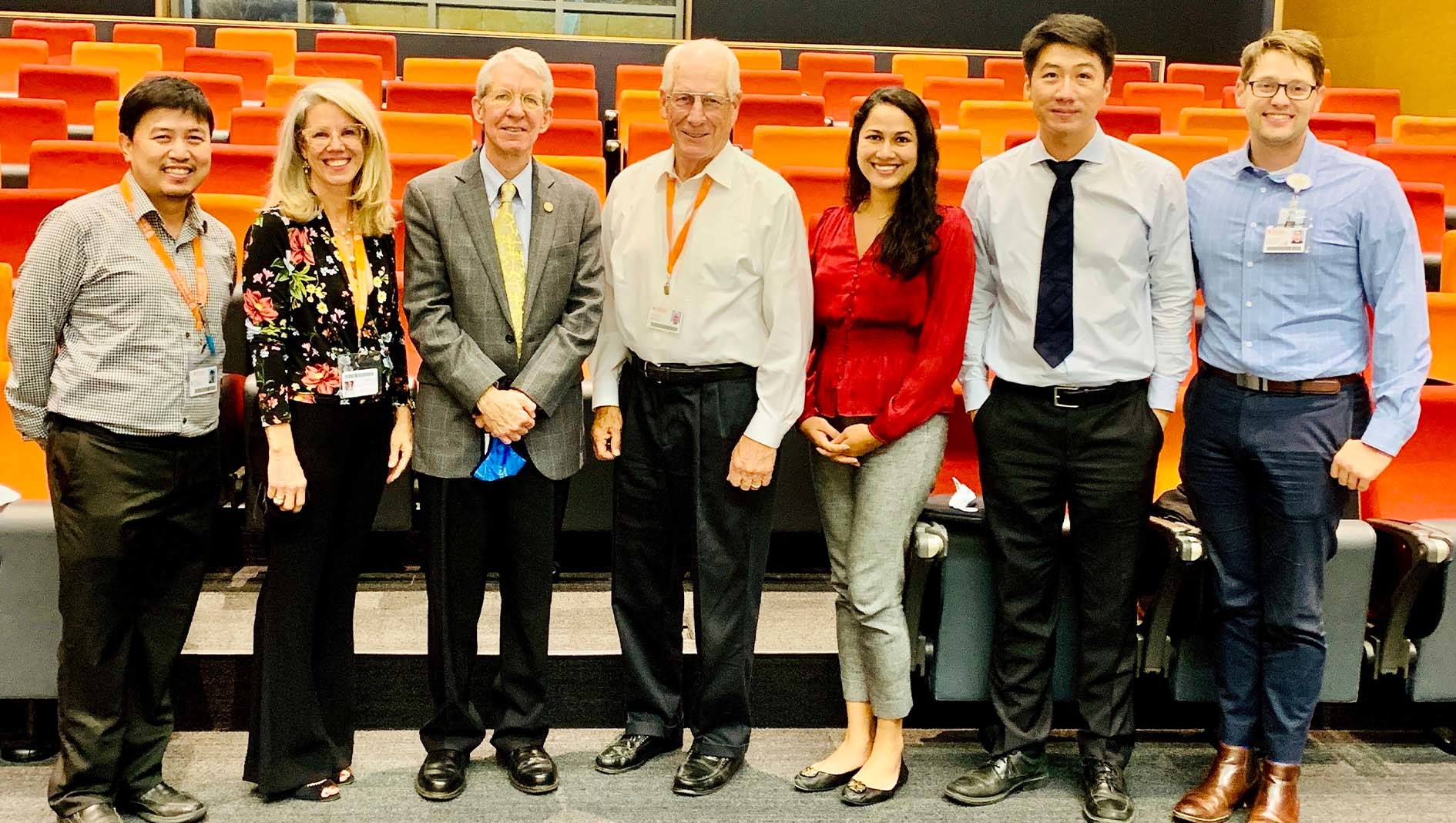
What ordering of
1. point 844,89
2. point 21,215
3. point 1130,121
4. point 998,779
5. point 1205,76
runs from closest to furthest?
point 998,779
point 21,215
point 1130,121
point 844,89
point 1205,76

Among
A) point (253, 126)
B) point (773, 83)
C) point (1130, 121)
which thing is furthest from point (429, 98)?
point (1130, 121)

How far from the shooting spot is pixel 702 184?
6.37ft

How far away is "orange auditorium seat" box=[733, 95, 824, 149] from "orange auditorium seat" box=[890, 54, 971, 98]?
1.96m

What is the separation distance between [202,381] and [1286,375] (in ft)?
5.39

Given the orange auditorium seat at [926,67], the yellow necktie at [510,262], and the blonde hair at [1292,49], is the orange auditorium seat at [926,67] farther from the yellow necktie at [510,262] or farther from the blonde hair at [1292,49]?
the yellow necktie at [510,262]

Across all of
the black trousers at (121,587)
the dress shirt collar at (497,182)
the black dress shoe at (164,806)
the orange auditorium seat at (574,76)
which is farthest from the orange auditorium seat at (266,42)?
the black dress shoe at (164,806)

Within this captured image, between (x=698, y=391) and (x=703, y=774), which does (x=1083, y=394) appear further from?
(x=703, y=774)

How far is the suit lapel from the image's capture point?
186 cm

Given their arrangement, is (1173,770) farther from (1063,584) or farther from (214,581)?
(214,581)

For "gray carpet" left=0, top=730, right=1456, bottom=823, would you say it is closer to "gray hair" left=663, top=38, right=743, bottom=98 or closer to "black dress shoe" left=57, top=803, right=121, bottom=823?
"black dress shoe" left=57, top=803, right=121, bottom=823

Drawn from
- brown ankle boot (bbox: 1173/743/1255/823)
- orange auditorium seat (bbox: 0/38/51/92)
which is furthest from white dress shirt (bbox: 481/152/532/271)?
orange auditorium seat (bbox: 0/38/51/92)

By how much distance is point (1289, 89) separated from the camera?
1.79 m

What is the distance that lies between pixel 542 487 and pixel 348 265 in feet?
1.52

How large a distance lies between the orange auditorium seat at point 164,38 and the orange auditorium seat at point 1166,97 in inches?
193
